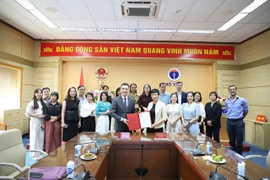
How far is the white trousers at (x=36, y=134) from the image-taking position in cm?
386

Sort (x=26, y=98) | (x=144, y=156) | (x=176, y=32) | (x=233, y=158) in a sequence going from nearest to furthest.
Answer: (x=233, y=158), (x=144, y=156), (x=176, y=32), (x=26, y=98)

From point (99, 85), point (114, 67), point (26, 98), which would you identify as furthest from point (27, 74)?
point (114, 67)

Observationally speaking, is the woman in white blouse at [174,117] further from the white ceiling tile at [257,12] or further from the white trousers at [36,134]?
the white ceiling tile at [257,12]

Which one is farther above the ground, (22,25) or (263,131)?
(22,25)

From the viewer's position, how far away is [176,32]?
590 centimetres

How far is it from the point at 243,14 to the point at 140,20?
2.35 meters

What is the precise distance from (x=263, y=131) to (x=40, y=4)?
608 cm

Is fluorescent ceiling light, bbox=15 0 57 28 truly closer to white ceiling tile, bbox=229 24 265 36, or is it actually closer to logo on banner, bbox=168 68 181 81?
logo on banner, bbox=168 68 181 81

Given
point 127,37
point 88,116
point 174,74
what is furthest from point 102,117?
point 174,74

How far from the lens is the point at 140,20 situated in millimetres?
4977

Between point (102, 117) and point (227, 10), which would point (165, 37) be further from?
point (102, 117)

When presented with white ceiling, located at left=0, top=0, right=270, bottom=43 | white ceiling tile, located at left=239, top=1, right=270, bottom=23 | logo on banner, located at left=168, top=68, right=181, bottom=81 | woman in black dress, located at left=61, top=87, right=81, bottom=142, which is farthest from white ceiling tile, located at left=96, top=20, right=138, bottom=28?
white ceiling tile, located at left=239, top=1, right=270, bottom=23

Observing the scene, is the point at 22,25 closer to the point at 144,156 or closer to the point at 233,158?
the point at 144,156

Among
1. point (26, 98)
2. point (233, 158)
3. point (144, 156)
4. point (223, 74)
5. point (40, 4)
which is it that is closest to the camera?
point (233, 158)
